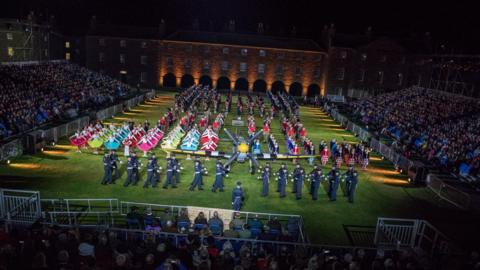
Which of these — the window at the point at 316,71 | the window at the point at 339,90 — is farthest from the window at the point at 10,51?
the window at the point at 339,90

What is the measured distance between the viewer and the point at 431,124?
32.9 m

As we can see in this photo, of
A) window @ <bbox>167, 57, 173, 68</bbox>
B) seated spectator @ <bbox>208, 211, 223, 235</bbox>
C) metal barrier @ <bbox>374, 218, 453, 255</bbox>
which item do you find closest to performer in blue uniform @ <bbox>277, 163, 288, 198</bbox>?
metal barrier @ <bbox>374, 218, 453, 255</bbox>

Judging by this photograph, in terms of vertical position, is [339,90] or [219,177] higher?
[339,90]

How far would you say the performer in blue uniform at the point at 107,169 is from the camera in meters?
18.1

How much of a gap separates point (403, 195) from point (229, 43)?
1800 inches

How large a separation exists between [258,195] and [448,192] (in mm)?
9936

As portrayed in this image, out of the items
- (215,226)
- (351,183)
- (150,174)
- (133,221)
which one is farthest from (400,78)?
(133,221)

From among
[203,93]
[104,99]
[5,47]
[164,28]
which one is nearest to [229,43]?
[164,28]

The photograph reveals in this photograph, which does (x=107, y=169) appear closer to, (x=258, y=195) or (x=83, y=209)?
(x=83, y=209)

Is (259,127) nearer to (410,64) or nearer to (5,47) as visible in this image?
(5,47)

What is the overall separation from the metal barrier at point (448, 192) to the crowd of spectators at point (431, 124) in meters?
2.25

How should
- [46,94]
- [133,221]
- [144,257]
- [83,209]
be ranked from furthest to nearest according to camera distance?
1. [46,94]
2. [83,209]
3. [133,221]
4. [144,257]

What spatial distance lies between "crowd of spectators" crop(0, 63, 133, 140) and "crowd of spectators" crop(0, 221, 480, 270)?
682 inches

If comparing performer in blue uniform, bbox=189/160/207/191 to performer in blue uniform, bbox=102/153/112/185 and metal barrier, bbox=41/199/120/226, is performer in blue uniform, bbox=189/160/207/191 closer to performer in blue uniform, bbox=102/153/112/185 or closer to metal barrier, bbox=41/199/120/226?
metal barrier, bbox=41/199/120/226
